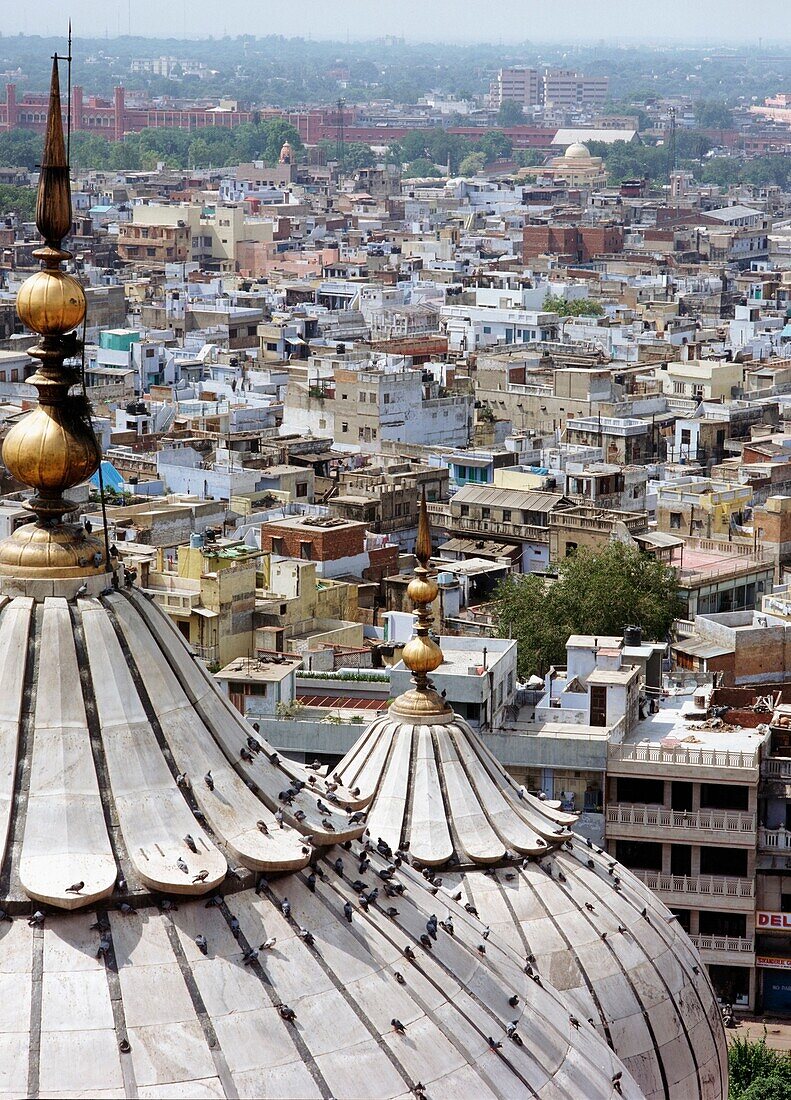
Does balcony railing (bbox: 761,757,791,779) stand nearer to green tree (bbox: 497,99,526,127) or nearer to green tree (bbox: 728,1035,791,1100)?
green tree (bbox: 728,1035,791,1100)

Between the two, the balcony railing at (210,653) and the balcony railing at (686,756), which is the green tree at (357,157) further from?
the balcony railing at (686,756)

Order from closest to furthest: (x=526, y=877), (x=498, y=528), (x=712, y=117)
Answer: (x=526, y=877) → (x=498, y=528) → (x=712, y=117)

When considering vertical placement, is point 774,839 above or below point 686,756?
below

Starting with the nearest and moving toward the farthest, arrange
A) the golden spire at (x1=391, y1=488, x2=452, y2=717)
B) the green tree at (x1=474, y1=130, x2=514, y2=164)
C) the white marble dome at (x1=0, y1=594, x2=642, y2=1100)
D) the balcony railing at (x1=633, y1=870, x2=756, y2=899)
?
the white marble dome at (x1=0, y1=594, x2=642, y2=1100), the golden spire at (x1=391, y1=488, x2=452, y2=717), the balcony railing at (x1=633, y1=870, x2=756, y2=899), the green tree at (x1=474, y1=130, x2=514, y2=164)

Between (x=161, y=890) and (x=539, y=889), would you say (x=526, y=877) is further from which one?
(x=161, y=890)

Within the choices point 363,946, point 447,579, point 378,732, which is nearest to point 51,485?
point 363,946

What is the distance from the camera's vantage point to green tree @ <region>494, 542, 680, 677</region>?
25.0 meters

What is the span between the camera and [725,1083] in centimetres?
1041

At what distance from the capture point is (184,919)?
596 centimetres

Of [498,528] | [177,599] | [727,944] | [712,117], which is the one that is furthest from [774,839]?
[712,117]

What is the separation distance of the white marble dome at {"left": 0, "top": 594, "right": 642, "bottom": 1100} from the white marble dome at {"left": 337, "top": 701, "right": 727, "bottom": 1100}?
3.27 m

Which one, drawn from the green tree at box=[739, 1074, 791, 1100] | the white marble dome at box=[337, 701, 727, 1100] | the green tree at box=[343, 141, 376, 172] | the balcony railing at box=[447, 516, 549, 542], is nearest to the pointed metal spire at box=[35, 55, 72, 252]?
the white marble dome at box=[337, 701, 727, 1100]

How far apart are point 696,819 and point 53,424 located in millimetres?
13634

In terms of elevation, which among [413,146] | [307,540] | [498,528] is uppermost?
[413,146]
